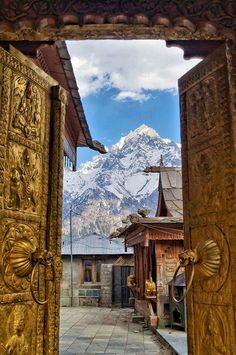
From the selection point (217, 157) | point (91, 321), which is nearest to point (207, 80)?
point (217, 157)

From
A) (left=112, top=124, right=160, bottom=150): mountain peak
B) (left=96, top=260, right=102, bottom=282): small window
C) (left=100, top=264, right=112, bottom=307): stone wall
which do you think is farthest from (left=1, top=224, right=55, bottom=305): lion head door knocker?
(left=112, top=124, right=160, bottom=150): mountain peak

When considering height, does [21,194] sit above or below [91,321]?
above

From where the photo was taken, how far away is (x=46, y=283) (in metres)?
2.56

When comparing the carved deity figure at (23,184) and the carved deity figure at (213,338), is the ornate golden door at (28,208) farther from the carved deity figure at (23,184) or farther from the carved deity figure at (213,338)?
the carved deity figure at (213,338)

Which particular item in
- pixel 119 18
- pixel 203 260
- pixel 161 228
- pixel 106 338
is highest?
pixel 119 18

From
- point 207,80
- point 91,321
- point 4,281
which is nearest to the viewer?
point 4,281

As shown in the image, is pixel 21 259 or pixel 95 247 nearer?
pixel 21 259

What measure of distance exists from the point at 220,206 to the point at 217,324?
69 centimetres

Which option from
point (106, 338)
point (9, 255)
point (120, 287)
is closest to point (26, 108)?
point (9, 255)

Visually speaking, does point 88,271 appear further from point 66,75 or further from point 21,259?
point 21,259

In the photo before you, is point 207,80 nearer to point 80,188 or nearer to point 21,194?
point 21,194

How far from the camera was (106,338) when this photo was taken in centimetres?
873

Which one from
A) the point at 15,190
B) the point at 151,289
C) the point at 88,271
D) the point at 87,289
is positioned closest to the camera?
the point at 15,190

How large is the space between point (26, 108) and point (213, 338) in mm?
1845
